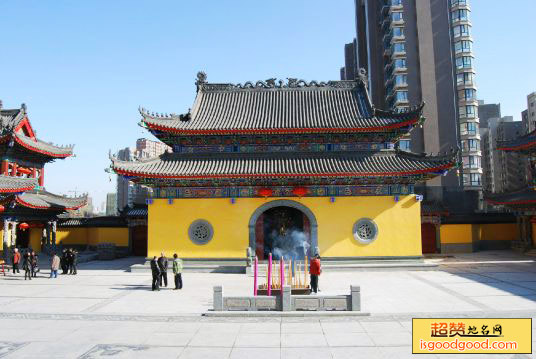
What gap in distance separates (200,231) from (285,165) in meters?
5.72

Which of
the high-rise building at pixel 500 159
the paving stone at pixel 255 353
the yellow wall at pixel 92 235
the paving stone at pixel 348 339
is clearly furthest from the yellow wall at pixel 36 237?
the high-rise building at pixel 500 159

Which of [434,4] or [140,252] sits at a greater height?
[434,4]

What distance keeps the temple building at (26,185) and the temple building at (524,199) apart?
96.7 feet

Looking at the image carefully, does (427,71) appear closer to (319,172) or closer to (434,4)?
(434,4)

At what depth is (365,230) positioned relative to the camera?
22.0m

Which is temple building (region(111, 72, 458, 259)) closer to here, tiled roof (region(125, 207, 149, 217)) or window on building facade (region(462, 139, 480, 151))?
tiled roof (region(125, 207, 149, 217))

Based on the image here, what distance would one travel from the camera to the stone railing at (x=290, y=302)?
11984 millimetres

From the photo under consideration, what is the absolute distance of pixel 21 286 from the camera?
17.2m

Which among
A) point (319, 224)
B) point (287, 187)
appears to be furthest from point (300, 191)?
point (319, 224)

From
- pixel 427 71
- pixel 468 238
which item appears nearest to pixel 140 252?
pixel 468 238

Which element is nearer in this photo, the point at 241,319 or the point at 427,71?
the point at 241,319

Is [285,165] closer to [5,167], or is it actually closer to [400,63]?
[5,167]

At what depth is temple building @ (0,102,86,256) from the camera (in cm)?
2438

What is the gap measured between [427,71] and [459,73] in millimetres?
4644
